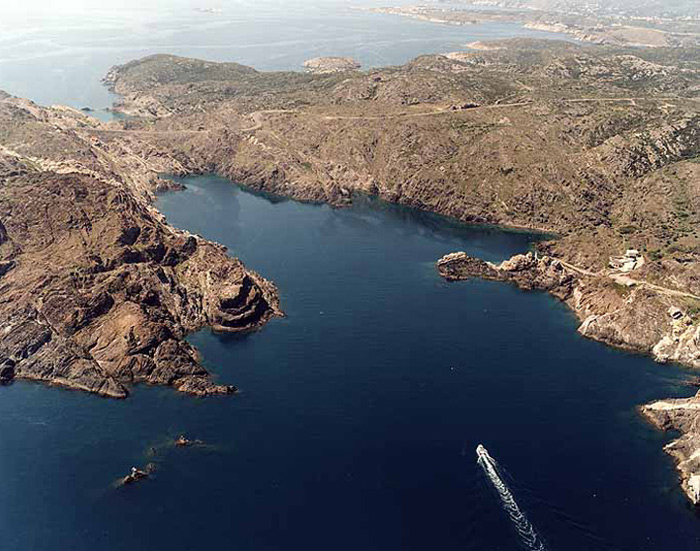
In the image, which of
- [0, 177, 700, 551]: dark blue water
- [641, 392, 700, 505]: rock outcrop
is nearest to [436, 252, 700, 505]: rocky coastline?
[641, 392, 700, 505]: rock outcrop

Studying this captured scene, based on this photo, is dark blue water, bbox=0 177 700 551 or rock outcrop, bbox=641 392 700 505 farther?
rock outcrop, bbox=641 392 700 505

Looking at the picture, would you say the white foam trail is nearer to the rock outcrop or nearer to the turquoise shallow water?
the turquoise shallow water

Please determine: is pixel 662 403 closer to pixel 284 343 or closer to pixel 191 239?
pixel 284 343

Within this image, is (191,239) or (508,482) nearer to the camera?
(508,482)

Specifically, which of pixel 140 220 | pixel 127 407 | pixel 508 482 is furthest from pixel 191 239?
pixel 508 482

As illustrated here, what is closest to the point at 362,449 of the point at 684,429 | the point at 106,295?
the point at 684,429

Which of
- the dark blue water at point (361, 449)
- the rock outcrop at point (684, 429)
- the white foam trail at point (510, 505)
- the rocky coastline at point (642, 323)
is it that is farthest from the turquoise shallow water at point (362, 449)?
the rocky coastline at point (642, 323)

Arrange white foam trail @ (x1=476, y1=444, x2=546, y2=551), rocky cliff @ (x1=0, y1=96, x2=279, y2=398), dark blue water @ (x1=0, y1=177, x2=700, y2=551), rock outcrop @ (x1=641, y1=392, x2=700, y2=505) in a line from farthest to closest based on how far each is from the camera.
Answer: rocky cliff @ (x1=0, y1=96, x2=279, y2=398), rock outcrop @ (x1=641, y1=392, x2=700, y2=505), dark blue water @ (x1=0, y1=177, x2=700, y2=551), white foam trail @ (x1=476, y1=444, x2=546, y2=551)
